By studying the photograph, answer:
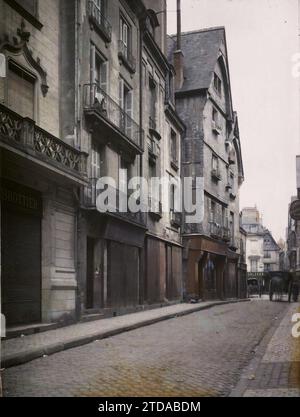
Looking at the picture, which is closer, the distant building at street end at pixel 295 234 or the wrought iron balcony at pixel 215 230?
the distant building at street end at pixel 295 234

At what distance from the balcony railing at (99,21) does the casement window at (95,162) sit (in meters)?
3.17

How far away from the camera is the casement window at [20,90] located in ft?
36.6

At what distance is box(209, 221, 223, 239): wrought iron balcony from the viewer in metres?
28.6

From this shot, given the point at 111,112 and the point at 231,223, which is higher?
the point at 111,112

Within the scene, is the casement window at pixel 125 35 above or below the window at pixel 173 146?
above

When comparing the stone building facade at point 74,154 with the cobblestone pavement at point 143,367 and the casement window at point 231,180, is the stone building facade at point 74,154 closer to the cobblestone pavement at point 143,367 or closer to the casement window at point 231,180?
the cobblestone pavement at point 143,367

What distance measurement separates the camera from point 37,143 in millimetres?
10953

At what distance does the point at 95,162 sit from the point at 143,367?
880 centimetres

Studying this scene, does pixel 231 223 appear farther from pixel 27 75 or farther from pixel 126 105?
pixel 27 75

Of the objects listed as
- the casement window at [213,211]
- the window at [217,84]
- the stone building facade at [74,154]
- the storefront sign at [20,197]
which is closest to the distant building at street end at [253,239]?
the casement window at [213,211]

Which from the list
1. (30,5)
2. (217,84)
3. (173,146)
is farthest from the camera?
(217,84)

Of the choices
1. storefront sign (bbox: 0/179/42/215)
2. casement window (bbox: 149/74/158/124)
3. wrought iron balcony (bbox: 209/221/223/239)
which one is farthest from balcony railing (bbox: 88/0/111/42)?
wrought iron balcony (bbox: 209/221/223/239)

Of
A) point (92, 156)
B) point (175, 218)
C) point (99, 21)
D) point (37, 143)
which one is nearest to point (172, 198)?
point (175, 218)

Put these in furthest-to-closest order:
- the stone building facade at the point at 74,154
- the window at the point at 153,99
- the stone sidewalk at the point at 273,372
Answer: the window at the point at 153,99, the stone building facade at the point at 74,154, the stone sidewalk at the point at 273,372
